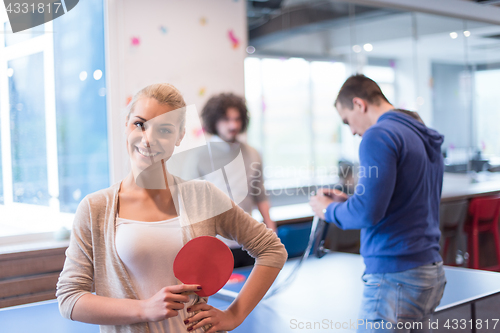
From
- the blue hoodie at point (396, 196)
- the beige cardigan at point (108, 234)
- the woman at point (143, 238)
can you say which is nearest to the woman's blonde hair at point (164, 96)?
the woman at point (143, 238)

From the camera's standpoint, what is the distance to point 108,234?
907mm

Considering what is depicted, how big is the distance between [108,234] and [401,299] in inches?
38.8

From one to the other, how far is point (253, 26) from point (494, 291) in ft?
15.3

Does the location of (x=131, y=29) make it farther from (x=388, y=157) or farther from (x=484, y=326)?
(x=484, y=326)

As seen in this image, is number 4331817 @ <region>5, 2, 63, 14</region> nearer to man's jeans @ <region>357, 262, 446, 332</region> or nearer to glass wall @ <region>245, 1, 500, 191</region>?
man's jeans @ <region>357, 262, 446, 332</region>

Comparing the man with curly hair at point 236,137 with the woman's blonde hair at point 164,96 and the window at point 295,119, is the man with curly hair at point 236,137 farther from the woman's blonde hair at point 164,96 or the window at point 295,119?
the window at point 295,119

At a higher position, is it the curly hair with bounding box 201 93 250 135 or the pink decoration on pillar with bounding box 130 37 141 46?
the pink decoration on pillar with bounding box 130 37 141 46

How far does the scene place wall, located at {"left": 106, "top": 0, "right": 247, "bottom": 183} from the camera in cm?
280

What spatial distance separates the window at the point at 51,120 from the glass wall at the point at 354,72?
2.53m

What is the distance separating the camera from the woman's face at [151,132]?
0.89 metres

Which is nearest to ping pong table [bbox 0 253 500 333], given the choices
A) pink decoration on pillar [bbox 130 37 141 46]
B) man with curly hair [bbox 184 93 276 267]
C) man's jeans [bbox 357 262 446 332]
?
man's jeans [bbox 357 262 446 332]

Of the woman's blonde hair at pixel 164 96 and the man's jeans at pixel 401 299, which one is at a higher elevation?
the woman's blonde hair at pixel 164 96

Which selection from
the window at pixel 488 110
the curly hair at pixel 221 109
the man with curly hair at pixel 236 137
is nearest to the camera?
the man with curly hair at pixel 236 137

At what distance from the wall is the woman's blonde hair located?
1705mm
